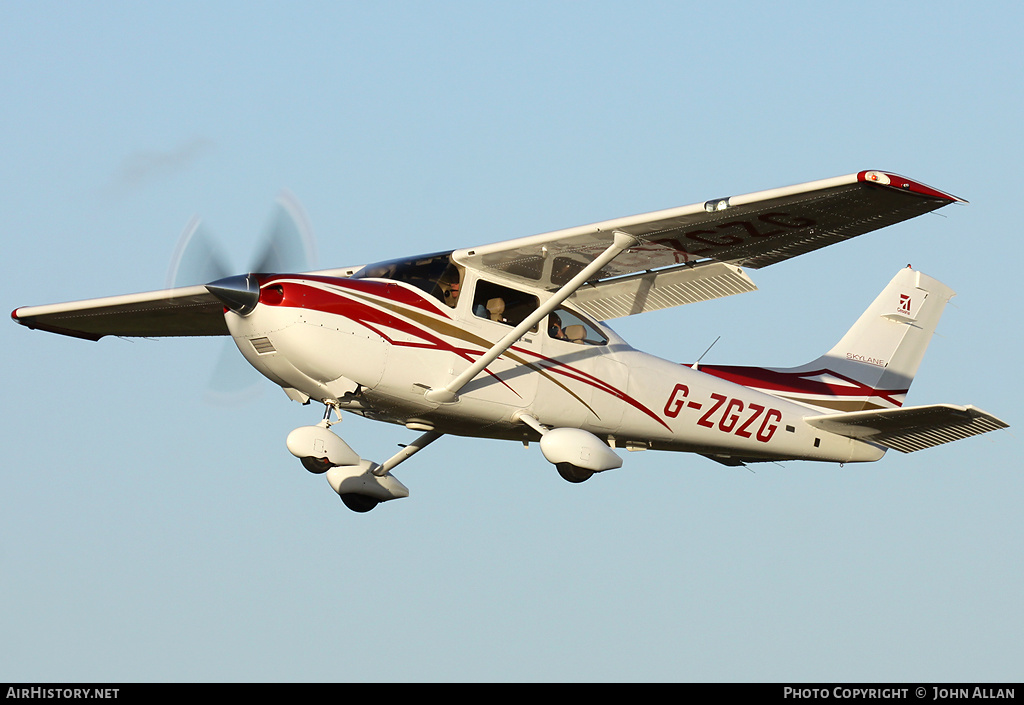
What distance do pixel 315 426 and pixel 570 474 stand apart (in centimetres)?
246

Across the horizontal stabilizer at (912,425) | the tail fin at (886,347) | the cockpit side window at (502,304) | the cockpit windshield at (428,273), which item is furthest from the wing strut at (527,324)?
the tail fin at (886,347)

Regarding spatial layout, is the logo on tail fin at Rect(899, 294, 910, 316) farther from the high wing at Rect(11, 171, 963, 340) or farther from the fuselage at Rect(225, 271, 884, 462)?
the high wing at Rect(11, 171, 963, 340)

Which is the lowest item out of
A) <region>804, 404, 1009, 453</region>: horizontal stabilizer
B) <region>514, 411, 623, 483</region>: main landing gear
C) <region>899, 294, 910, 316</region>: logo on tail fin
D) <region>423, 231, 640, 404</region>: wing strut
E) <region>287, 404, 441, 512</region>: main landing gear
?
<region>287, 404, 441, 512</region>: main landing gear

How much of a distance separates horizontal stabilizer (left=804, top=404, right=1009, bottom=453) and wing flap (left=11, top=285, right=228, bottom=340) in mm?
7070

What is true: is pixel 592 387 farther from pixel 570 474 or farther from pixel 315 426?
pixel 315 426

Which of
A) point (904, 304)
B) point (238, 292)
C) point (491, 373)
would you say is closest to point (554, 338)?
point (491, 373)

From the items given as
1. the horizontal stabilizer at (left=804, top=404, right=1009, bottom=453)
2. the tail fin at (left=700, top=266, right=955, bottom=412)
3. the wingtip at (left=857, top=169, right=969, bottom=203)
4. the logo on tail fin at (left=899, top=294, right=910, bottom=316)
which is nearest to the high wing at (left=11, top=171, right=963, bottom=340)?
the wingtip at (left=857, top=169, right=969, bottom=203)

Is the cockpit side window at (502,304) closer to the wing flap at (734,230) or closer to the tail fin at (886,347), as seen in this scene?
the wing flap at (734,230)

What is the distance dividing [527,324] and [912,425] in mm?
4744

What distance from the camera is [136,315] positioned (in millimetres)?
15664

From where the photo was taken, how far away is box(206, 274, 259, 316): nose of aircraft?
467 inches

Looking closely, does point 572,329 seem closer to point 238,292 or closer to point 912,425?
point 238,292
